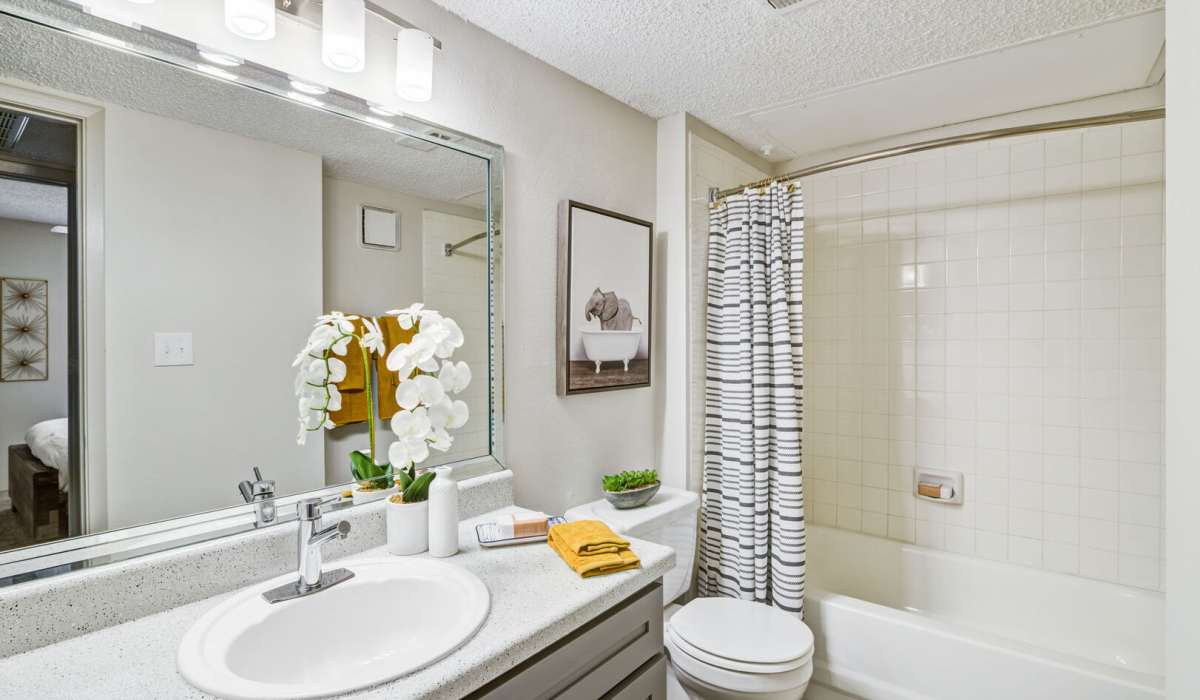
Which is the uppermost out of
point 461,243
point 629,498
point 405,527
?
point 461,243

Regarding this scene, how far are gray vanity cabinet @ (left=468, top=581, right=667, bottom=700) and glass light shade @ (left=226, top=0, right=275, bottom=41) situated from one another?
1.35m

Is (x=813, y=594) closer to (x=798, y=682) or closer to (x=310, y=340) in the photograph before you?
(x=798, y=682)

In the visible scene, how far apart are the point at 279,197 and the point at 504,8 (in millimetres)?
834

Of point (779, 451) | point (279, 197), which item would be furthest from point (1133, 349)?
point (279, 197)

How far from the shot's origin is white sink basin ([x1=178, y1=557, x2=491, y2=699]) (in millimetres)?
847

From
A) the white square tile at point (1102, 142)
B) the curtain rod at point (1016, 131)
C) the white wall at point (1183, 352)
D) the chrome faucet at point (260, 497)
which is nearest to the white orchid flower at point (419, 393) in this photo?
the chrome faucet at point (260, 497)

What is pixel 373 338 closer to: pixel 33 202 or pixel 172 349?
pixel 172 349

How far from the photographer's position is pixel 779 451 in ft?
7.23

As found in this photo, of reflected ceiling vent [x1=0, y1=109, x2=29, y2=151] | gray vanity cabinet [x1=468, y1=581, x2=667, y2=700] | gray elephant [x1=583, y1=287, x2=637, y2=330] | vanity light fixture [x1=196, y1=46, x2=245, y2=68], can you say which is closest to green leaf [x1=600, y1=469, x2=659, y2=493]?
gray elephant [x1=583, y1=287, x2=637, y2=330]

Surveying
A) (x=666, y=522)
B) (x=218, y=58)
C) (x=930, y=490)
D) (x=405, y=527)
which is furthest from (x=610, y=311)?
(x=930, y=490)

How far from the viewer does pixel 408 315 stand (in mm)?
1429

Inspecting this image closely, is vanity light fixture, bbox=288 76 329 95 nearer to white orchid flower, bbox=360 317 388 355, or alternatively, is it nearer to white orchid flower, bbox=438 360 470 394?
white orchid flower, bbox=360 317 388 355

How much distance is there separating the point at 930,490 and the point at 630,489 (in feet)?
4.89

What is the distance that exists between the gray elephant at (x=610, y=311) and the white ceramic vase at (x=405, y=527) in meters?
0.96
